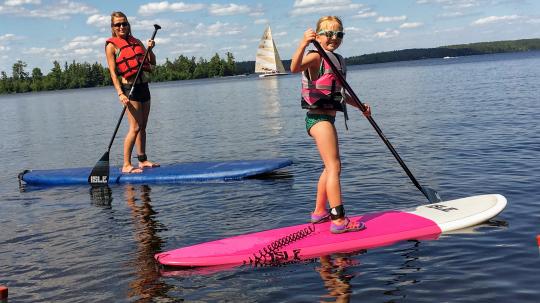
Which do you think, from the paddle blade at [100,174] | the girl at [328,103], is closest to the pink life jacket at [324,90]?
the girl at [328,103]

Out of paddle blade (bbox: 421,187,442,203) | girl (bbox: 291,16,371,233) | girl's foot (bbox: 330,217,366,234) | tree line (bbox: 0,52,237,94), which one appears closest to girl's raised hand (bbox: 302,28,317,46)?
girl (bbox: 291,16,371,233)

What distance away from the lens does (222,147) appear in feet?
60.1

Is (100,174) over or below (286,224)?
over

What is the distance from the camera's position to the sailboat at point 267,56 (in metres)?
106

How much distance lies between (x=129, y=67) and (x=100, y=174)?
7.81ft

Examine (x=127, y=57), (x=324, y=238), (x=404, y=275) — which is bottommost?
(x=404, y=275)

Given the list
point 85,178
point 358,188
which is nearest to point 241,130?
point 85,178

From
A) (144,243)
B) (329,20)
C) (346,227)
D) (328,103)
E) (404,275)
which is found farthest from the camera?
(144,243)

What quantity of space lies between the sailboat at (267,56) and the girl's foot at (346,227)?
332ft

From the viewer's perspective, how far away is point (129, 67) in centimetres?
1067

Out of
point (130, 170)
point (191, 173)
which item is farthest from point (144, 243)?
point (130, 170)

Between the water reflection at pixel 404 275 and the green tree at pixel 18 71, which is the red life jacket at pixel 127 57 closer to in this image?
the water reflection at pixel 404 275

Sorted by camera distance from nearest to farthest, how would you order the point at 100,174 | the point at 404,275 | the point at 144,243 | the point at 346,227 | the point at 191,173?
the point at 404,275, the point at 346,227, the point at 144,243, the point at 191,173, the point at 100,174

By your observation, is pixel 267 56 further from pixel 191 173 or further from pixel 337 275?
pixel 337 275
